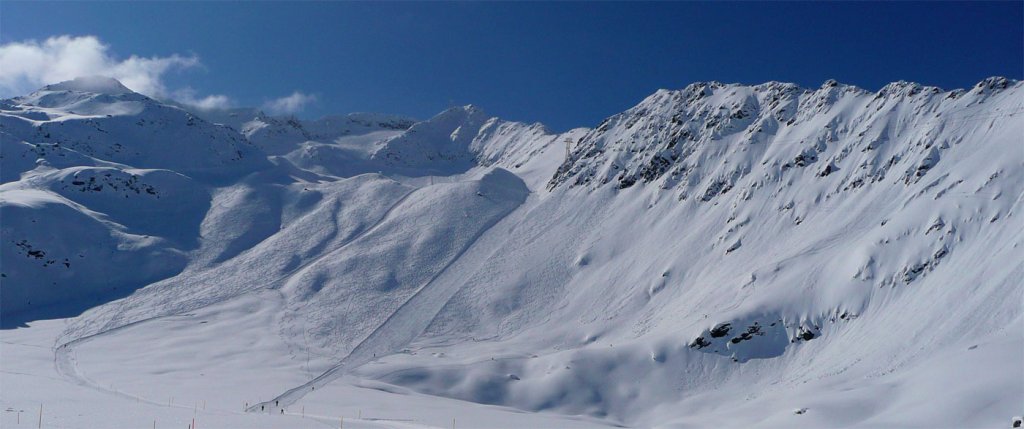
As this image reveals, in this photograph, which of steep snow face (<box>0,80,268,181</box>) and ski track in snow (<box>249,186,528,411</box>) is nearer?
ski track in snow (<box>249,186,528,411</box>)

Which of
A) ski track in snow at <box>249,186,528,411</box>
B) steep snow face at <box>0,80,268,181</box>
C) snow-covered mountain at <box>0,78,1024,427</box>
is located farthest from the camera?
steep snow face at <box>0,80,268,181</box>

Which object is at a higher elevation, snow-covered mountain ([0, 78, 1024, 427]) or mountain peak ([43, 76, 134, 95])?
mountain peak ([43, 76, 134, 95])

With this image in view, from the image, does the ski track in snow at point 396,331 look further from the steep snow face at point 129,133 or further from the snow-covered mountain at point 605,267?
the steep snow face at point 129,133

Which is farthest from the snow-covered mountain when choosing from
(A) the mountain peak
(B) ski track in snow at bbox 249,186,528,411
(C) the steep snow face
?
(A) the mountain peak

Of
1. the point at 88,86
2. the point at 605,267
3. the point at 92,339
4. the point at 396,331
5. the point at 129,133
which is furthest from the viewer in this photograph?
the point at 88,86

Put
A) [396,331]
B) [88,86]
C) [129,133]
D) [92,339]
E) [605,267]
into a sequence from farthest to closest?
1. [88,86]
2. [129,133]
3. [605,267]
4. [396,331]
5. [92,339]

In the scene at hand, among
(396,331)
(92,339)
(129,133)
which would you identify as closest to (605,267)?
(396,331)

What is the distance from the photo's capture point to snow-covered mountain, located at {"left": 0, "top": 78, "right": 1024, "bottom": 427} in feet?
165

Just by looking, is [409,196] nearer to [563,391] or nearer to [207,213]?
[207,213]

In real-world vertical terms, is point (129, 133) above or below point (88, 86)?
below

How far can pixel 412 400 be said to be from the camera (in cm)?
5416

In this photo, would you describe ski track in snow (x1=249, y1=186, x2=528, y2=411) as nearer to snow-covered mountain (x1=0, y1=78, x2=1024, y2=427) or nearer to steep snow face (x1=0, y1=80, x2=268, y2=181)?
snow-covered mountain (x1=0, y1=78, x2=1024, y2=427)

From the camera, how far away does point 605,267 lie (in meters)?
88.9

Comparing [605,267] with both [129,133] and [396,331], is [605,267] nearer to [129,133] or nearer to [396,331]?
[396,331]
